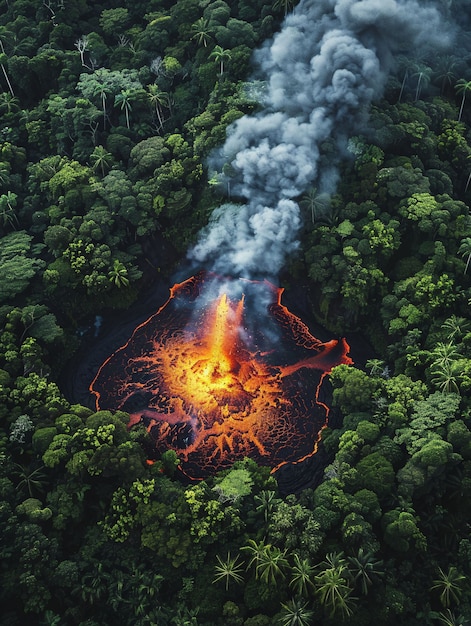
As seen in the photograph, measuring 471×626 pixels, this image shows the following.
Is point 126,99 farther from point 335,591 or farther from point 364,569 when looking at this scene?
point 335,591

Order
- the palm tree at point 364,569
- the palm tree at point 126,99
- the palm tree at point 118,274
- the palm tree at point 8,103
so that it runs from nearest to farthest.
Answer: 1. the palm tree at point 364,569
2. the palm tree at point 118,274
3. the palm tree at point 126,99
4. the palm tree at point 8,103

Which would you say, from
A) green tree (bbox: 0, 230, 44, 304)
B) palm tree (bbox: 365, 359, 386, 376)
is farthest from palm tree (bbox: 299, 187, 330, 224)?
green tree (bbox: 0, 230, 44, 304)

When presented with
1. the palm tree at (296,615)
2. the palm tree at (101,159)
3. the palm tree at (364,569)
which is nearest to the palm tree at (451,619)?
the palm tree at (364,569)

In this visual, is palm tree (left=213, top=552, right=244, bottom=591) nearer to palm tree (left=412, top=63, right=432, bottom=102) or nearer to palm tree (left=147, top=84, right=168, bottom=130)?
palm tree (left=147, top=84, right=168, bottom=130)

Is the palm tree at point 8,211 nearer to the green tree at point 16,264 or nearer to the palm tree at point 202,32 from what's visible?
the green tree at point 16,264

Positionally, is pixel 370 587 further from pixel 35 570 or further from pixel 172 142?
pixel 172 142

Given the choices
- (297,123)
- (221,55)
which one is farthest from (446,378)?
(221,55)
